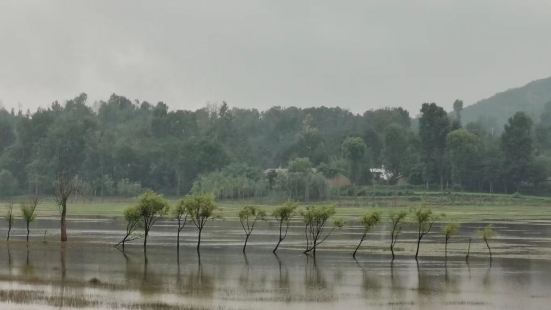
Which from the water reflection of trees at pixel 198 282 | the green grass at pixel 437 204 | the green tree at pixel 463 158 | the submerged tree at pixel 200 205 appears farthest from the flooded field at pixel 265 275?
the green tree at pixel 463 158

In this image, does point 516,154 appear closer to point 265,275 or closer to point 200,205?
point 200,205

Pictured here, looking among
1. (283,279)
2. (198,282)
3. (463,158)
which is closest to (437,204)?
(463,158)

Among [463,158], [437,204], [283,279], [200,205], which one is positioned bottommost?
[283,279]

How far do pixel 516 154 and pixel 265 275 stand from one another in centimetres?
14611

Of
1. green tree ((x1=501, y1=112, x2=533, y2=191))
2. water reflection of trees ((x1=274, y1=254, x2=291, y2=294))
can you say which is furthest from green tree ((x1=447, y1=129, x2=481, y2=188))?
water reflection of trees ((x1=274, y1=254, x2=291, y2=294))

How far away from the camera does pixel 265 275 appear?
178 ft

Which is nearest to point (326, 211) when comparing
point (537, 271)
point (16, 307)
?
point (537, 271)

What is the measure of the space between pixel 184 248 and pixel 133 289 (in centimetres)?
2479

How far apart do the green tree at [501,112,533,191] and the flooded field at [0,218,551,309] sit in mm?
108706

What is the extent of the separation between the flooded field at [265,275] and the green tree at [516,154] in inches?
4280

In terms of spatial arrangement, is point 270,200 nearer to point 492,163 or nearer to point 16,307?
point 492,163

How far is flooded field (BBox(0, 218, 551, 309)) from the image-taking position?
144 ft

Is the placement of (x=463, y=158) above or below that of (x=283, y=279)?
above

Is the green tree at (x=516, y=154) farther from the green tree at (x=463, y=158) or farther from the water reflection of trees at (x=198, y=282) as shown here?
the water reflection of trees at (x=198, y=282)
